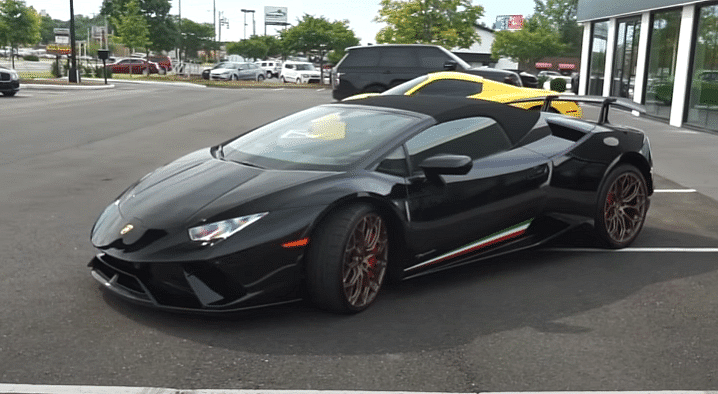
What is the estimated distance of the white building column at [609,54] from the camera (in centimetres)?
2809

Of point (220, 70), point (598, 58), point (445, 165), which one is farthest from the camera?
point (220, 70)

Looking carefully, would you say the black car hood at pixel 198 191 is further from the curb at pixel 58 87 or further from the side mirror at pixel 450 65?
the curb at pixel 58 87

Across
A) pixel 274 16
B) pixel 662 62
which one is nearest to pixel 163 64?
pixel 662 62

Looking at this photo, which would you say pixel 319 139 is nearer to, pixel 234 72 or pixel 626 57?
pixel 626 57

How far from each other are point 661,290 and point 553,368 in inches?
71.2

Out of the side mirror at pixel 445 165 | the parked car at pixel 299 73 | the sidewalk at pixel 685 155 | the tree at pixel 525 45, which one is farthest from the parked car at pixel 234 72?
the side mirror at pixel 445 165

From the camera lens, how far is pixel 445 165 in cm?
491

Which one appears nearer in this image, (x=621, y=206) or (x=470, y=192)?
(x=470, y=192)

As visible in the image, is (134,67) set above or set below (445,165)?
below

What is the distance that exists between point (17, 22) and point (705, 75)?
52.0 m

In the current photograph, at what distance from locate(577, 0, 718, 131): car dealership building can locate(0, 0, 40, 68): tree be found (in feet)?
136

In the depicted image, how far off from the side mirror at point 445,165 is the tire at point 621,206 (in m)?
1.65

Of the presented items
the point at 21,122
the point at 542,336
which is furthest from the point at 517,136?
the point at 21,122

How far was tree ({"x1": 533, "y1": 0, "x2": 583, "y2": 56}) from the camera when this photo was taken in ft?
325
